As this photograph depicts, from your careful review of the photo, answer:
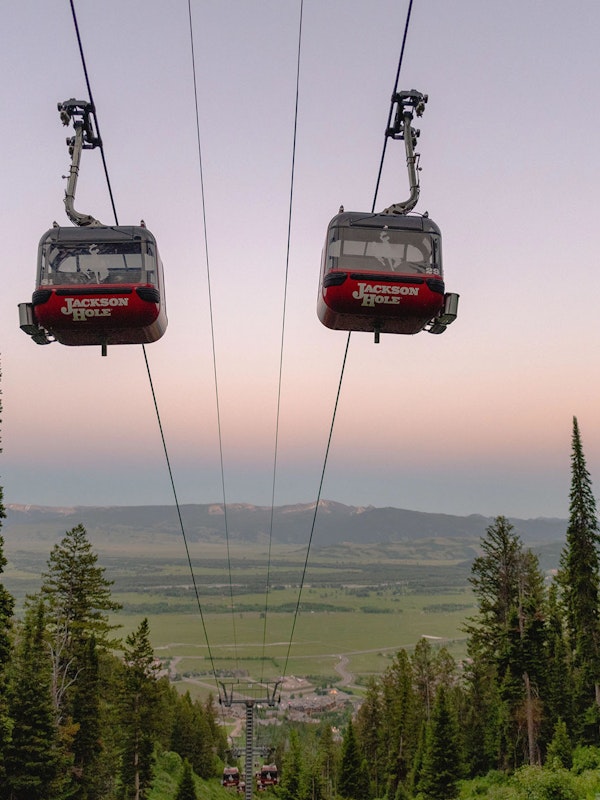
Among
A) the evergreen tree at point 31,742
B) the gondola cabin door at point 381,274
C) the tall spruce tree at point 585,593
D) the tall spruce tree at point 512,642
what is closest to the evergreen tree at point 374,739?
the tall spruce tree at point 512,642

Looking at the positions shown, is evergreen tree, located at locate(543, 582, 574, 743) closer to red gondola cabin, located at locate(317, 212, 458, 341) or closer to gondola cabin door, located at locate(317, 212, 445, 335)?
red gondola cabin, located at locate(317, 212, 458, 341)

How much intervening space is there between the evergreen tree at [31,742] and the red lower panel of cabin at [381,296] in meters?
28.2

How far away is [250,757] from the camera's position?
124ft

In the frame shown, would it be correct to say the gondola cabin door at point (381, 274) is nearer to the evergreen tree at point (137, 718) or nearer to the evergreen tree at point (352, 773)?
the evergreen tree at point (137, 718)

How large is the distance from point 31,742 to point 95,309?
89.8 feet

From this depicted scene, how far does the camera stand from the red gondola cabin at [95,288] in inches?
555

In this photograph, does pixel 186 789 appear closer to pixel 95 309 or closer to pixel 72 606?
pixel 72 606

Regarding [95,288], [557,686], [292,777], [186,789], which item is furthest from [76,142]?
[292,777]

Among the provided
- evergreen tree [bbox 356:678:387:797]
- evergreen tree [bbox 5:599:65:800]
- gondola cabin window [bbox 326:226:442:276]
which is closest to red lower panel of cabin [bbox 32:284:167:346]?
gondola cabin window [bbox 326:226:442:276]

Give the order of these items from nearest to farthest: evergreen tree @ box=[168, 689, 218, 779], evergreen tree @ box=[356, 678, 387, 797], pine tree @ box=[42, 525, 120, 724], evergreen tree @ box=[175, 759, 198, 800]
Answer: pine tree @ box=[42, 525, 120, 724], evergreen tree @ box=[175, 759, 198, 800], evergreen tree @ box=[356, 678, 387, 797], evergreen tree @ box=[168, 689, 218, 779]

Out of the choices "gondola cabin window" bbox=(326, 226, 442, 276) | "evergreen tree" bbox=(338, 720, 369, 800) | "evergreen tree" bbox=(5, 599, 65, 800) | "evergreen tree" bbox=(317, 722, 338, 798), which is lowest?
"evergreen tree" bbox=(317, 722, 338, 798)

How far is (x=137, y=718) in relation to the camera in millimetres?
42656

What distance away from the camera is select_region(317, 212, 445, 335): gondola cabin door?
554 inches

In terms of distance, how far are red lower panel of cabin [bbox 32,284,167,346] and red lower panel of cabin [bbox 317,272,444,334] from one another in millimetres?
3905
